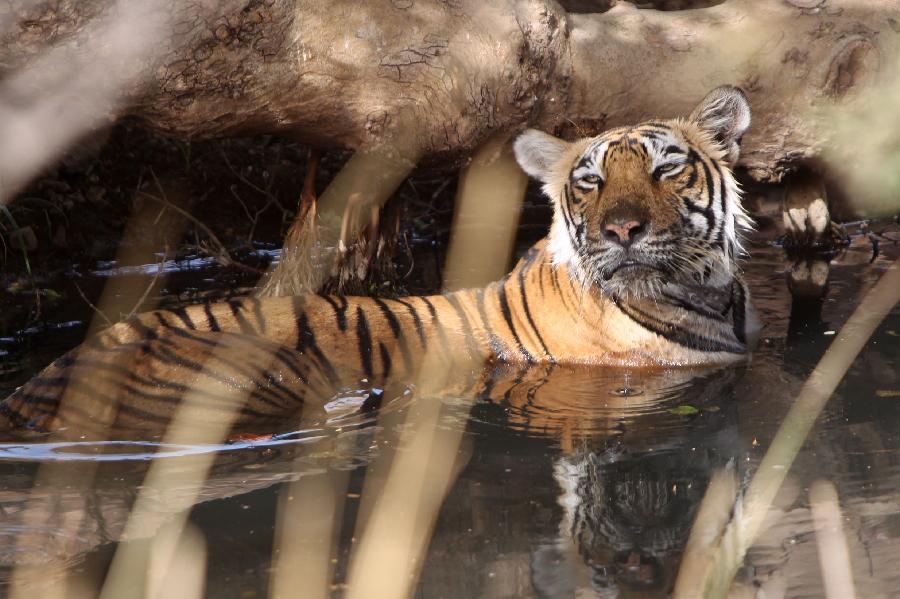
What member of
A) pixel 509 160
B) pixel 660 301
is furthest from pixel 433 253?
pixel 660 301

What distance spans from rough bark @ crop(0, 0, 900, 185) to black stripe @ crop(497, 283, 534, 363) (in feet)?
2.23

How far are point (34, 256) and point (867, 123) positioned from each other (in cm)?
444

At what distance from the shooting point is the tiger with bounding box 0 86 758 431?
403 centimetres

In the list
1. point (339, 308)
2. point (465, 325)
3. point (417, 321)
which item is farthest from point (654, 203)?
point (339, 308)

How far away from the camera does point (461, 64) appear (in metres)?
4.79

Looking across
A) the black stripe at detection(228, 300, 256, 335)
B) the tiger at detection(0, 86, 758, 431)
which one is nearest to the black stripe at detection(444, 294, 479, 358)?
the tiger at detection(0, 86, 758, 431)

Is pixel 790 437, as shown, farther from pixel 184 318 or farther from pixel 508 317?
pixel 184 318

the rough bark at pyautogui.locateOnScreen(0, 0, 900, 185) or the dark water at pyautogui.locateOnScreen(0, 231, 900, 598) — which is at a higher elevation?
the rough bark at pyautogui.locateOnScreen(0, 0, 900, 185)

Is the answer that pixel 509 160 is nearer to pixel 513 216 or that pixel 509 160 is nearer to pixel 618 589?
pixel 513 216

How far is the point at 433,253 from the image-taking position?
671 centimetres

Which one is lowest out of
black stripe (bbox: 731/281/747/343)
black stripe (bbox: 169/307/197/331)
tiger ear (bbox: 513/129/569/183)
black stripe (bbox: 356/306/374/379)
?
black stripe (bbox: 731/281/747/343)

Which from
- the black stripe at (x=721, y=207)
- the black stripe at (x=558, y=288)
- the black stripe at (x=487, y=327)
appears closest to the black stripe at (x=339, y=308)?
the black stripe at (x=487, y=327)

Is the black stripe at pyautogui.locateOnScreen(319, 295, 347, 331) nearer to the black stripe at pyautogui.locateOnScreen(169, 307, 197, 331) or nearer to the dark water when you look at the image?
the dark water

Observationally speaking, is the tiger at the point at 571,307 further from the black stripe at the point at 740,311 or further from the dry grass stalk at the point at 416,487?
the dry grass stalk at the point at 416,487
